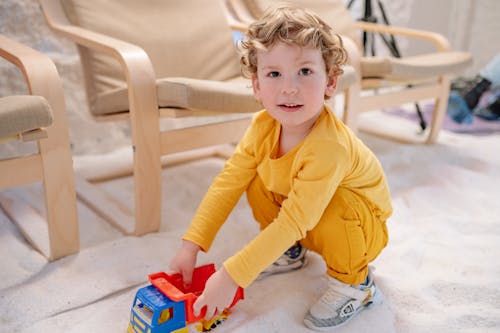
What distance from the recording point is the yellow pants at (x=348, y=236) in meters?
1.01

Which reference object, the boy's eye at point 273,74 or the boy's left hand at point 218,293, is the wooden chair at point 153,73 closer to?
the boy's eye at point 273,74

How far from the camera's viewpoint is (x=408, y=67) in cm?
180

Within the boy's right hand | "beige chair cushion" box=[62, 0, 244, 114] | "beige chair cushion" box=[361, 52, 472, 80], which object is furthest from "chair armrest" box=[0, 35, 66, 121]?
"beige chair cushion" box=[361, 52, 472, 80]

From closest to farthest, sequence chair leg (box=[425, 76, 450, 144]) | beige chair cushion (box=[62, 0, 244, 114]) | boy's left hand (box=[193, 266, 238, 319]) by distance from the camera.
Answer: boy's left hand (box=[193, 266, 238, 319]) < beige chair cushion (box=[62, 0, 244, 114]) < chair leg (box=[425, 76, 450, 144])

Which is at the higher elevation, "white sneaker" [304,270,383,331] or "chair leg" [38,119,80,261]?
"chair leg" [38,119,80,261]

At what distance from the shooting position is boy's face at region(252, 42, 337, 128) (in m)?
0.91

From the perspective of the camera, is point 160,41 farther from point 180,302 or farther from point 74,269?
point 180,302

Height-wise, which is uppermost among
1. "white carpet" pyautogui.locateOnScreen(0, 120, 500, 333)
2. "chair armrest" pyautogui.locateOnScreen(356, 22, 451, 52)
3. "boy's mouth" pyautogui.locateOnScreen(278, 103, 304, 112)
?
"boy's mouth" pyautogui.locateOnScreen(278, 103, 304, 112)

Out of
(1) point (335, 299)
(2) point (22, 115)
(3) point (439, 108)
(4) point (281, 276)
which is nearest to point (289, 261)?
(4) point (281, 276)

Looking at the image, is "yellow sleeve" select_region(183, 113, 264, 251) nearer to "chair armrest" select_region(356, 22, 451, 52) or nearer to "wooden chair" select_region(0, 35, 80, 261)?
"wooden chair" select_region(0, 35, 80, 261)

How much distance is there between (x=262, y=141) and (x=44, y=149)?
505mm

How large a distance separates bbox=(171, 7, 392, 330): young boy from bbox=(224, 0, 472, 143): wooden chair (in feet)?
2.62

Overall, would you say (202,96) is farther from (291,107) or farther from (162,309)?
(162,309)

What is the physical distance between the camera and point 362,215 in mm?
1021
